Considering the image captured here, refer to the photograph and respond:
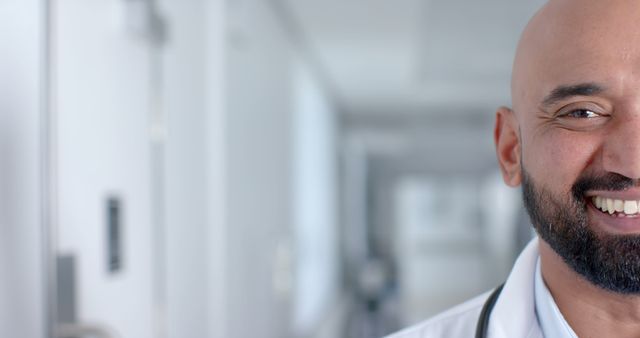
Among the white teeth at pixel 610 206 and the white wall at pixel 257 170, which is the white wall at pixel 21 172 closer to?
the white teeth at pixel 610 206

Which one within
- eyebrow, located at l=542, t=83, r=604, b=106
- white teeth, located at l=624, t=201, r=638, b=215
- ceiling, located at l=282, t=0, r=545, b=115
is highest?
ceiling, located at l=282, t=0, r=545, b=115

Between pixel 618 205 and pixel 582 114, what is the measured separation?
13 cm

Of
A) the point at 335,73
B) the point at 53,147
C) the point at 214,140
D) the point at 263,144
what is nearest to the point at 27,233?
the point at 53,147

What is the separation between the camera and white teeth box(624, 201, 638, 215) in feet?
Answer: 3.10

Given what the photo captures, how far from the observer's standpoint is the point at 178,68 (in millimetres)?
2248

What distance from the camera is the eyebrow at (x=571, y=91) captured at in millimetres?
975

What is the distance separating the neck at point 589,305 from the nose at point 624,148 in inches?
6.8

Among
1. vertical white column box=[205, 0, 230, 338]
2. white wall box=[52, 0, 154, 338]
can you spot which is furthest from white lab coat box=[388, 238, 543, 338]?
vertical white column box=[205, 0, 230, 338]

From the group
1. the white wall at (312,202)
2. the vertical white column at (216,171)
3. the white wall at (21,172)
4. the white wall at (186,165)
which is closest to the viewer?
the white wall at (21,172)

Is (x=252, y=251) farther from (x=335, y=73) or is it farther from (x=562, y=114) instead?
(x=335, y=73)

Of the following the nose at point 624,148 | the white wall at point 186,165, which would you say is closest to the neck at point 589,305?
the nose at point 624,148

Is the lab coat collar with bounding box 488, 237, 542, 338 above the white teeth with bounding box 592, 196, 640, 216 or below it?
below

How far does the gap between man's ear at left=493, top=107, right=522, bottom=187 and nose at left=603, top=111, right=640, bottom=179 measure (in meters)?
0.21

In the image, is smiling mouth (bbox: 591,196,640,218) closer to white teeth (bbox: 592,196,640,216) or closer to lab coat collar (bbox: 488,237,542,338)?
white teeth (bbox: 592,196,640,216)
